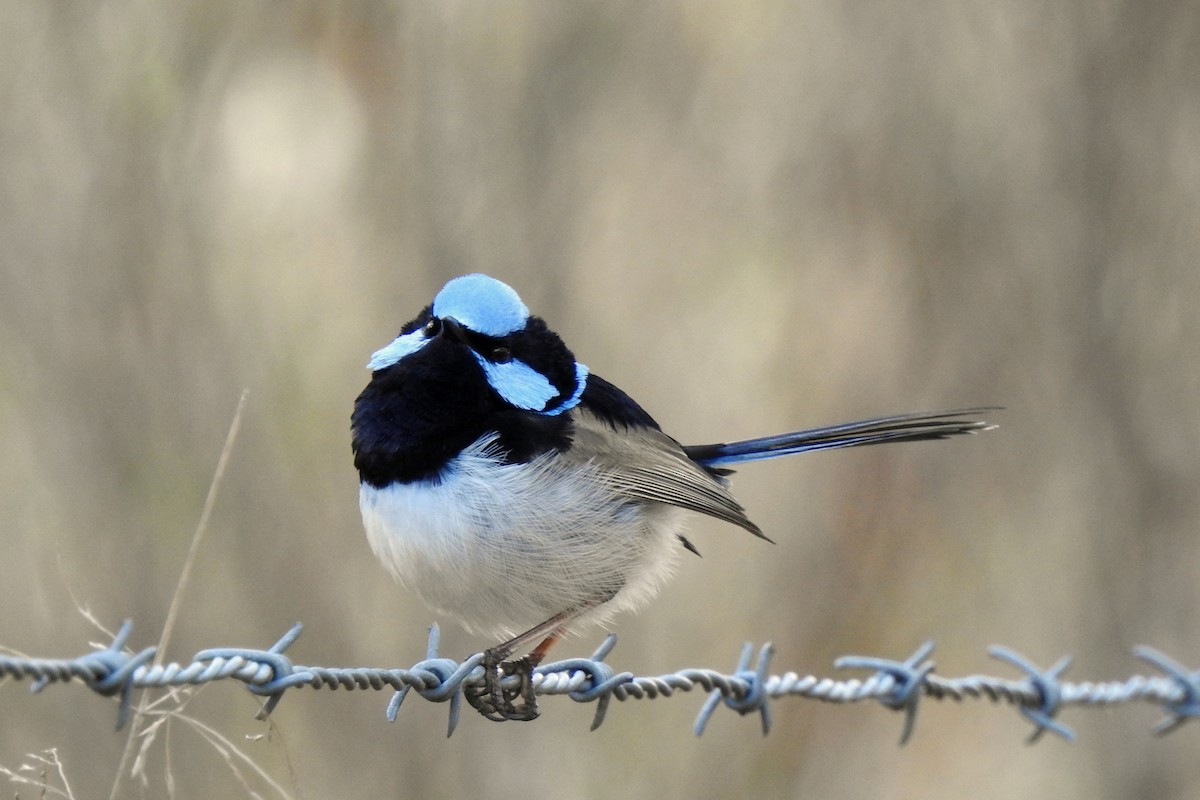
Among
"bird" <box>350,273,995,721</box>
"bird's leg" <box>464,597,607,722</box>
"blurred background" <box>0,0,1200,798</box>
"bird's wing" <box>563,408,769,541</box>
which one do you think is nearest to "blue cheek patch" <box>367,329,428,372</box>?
"bird" <box>350,273,995,721</box>

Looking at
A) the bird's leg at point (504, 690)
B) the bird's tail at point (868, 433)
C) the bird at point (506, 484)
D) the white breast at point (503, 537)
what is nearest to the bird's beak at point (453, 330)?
the bird at point (506, 484)

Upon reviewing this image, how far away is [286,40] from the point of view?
652cm

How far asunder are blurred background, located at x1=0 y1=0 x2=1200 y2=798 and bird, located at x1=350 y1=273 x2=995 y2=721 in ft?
7.81

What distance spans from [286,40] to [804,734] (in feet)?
13.7

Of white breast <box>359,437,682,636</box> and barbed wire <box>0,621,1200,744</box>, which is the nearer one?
barbed wire <box>0,621,1200,744</box>

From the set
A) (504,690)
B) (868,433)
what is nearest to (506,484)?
(504,690)

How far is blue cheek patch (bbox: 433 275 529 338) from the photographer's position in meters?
3.56

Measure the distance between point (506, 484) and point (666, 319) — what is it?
3.63m

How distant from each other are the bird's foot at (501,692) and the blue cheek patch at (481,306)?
2.74 feet

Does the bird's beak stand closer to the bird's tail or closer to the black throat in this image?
the black throat

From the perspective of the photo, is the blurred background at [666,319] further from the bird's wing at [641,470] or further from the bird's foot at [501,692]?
the bird's foot at [501,692]

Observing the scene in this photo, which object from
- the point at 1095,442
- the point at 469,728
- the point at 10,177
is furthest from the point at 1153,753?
the point at 10,177

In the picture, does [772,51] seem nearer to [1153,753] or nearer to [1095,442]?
[1095,442]

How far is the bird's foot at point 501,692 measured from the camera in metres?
3.36
